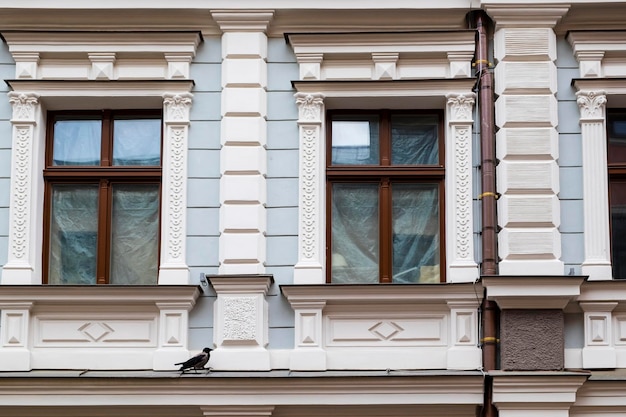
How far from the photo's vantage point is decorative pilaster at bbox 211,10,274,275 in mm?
13789

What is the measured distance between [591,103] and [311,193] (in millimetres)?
3112

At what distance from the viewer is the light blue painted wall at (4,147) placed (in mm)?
14000

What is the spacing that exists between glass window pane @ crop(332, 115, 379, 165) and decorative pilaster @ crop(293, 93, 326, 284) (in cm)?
31

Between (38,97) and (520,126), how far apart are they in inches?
202

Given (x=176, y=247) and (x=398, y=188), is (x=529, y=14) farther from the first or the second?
(x=176, y=247)

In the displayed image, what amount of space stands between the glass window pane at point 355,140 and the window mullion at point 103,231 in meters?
2.47

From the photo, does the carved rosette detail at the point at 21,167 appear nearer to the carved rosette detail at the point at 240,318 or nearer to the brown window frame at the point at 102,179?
the brown window frame at the point at 102,179

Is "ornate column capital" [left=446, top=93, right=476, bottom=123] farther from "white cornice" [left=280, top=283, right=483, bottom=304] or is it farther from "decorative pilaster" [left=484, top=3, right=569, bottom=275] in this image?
"white cornice" [left=280, top=283, right=483, bottom=304]

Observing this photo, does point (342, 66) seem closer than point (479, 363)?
No

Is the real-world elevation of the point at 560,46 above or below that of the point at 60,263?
above

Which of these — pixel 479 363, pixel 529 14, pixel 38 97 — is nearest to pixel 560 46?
pixel 529 14

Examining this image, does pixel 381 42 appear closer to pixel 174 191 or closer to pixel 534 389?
pixel 174 191

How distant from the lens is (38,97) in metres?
14.3

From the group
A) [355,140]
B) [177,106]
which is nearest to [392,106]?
[355,140]
